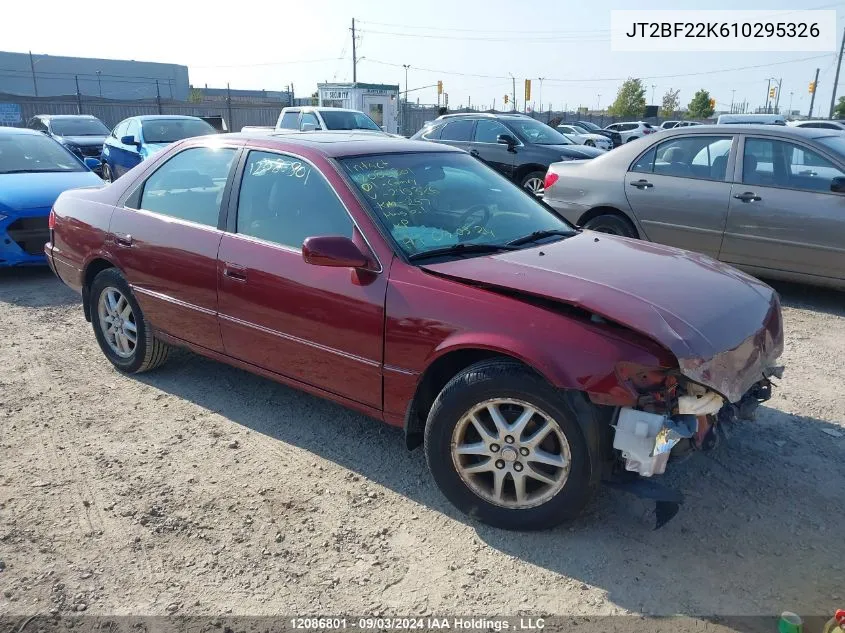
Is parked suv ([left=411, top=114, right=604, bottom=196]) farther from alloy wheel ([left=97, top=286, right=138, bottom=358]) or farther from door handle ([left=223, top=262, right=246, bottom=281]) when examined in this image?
door handle ([left=223, top=262, right=246, bottom=281])

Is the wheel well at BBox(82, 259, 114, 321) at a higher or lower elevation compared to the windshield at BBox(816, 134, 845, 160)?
lower

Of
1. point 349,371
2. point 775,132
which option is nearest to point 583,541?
point 349,371

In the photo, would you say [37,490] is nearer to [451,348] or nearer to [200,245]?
[200,245]

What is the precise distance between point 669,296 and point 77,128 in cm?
1734

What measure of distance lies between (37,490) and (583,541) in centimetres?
262

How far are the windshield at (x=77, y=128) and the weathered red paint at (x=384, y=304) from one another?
14.1 meters

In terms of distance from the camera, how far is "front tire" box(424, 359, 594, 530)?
2812 millimetres

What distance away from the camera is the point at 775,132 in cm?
639

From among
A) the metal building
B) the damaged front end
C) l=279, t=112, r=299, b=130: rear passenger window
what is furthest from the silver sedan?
the metal building

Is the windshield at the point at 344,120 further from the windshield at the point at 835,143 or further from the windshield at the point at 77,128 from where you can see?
the windshield at the point at 835,143

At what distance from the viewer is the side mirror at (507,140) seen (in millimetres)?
11500

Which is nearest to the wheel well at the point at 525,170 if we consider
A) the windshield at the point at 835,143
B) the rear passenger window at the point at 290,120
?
the windshield at the point at 835,143

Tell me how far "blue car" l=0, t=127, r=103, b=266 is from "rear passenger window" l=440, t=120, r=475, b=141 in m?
5.99

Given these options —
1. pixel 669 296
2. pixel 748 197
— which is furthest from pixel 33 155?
pixel 669 296
